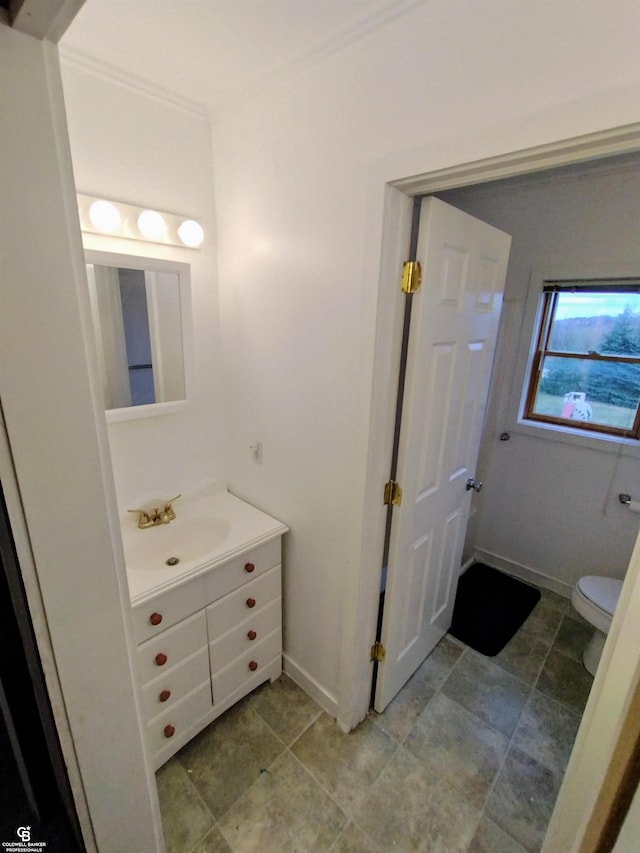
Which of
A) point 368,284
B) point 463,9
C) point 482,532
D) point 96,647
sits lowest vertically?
point 482,532

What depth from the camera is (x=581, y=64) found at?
30.8 inches

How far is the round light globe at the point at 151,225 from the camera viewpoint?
1468 mm

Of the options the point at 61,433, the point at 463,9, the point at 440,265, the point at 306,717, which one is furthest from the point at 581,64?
the point at 306,717

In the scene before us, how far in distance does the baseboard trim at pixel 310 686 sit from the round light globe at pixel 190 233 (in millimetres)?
1991

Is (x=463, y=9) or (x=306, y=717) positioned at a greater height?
(x=463, y=9)

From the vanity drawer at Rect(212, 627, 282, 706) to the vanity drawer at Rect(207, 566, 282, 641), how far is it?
0.19 metres

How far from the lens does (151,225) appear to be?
1.49 m

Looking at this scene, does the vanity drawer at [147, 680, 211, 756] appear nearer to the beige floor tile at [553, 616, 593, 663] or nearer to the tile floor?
the tile floor

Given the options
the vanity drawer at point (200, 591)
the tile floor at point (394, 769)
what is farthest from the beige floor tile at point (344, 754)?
the vanity drawer at point (200, 591)

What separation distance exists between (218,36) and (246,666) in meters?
2.34

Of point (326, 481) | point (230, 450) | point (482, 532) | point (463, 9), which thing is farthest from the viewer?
point (482, 532)

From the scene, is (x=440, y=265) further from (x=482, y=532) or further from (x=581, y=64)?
(x=482, y=532)

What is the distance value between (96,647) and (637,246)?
2713 millimetres

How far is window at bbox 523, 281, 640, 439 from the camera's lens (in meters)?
2.14
